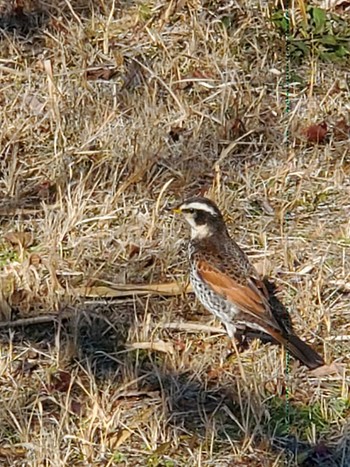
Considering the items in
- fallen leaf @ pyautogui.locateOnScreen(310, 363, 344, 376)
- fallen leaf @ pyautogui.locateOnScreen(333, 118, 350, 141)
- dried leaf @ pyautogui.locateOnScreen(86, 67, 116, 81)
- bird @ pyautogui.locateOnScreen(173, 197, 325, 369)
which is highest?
bird @ pyautogui.locateOnScreen(173, 197, 325, 369)

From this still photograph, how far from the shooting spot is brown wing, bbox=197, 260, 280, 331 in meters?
6.57

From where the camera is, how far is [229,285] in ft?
22.1

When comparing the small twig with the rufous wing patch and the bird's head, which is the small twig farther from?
the bird's head

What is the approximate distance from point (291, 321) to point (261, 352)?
286 millimetres

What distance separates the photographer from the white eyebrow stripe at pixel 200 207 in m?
7.05

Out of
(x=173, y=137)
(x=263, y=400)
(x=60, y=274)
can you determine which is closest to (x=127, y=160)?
(x=173, y=137)

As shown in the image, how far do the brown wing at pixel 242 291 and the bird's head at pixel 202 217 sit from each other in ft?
0.87

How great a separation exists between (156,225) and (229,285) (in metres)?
0.96

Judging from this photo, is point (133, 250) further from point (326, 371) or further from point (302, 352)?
point (326, 371)

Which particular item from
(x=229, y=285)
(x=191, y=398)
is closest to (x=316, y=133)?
(x=229, y=285)

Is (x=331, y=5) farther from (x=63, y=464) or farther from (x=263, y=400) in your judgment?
(x=63, y=464)

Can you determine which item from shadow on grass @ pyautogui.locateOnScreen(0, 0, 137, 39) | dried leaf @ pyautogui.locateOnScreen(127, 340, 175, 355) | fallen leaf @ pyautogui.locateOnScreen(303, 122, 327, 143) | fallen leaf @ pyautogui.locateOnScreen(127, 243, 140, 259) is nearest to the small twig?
dried leaf @ pyautogui.locateOnScreen(127, 340, 175, 355)

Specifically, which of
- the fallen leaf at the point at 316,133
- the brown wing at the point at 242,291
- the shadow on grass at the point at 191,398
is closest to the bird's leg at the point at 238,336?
the brown wing at the point at 242,291

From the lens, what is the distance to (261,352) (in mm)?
6656
